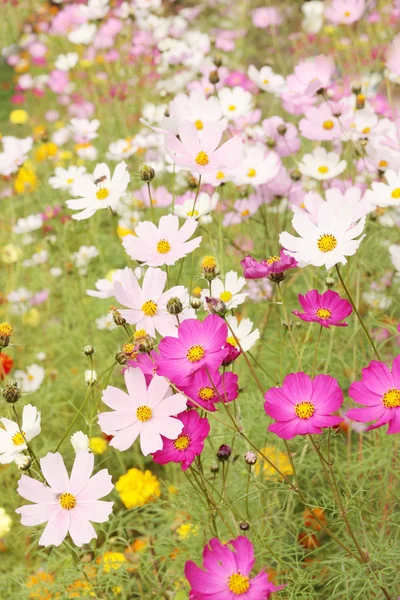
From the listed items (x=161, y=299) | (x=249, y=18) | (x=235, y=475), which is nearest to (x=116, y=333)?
(x=235, y=475)

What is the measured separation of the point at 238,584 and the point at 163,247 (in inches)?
16.5

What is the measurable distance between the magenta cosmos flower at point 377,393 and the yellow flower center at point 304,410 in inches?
1.6

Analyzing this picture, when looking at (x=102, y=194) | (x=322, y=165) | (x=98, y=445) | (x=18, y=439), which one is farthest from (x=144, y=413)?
(x=322, y=165)

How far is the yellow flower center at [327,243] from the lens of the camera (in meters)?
0.79

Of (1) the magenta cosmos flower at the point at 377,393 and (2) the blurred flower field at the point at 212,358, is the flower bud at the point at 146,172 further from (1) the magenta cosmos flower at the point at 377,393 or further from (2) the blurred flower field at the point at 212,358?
(1) the magenta cosmos flower at the point at 377,393

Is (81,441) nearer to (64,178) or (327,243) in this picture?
(327,243)

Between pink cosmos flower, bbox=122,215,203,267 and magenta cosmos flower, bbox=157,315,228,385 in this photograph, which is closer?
magenta cosmos flower, bbox=157,315,228,385

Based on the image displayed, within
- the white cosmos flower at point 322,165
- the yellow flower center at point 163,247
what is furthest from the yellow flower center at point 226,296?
the white cosmos flower at point 322,165

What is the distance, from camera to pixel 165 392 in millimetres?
694

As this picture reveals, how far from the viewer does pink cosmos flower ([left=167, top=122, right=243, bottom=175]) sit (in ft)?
2.81

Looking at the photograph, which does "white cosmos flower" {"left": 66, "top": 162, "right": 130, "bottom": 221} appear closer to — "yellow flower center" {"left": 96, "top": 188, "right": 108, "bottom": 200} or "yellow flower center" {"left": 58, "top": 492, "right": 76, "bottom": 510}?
"yellow flower center" {"left": 96, "top": 188, "right": 108, "bottom": 200}

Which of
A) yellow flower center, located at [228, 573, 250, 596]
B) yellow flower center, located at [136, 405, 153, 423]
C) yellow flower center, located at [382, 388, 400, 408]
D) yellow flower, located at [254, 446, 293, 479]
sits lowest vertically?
yellow flower, located at [254, 446, 293, 479]

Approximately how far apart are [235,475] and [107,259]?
1.12 m

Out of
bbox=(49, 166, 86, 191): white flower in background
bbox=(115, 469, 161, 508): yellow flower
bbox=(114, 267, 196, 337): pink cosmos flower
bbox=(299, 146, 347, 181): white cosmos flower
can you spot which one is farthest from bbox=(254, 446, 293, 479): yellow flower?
bbox=(49, 166, 86, 191): white flower in background
